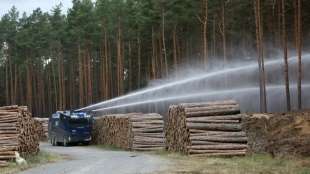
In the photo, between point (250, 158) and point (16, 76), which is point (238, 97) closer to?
point (250, 158)

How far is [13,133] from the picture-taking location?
24.8 m

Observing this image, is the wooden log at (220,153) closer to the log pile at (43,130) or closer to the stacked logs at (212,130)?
the stacked logs at (212,130)

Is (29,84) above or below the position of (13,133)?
above

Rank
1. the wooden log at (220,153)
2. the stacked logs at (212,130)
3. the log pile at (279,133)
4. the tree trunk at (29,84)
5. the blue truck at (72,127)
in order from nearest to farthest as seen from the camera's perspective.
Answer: the log pile at (279,133), the wooden log at (220,153), the stacked logs at (212,130), the blue truck at (72,127), the tree trunk at (29,84)

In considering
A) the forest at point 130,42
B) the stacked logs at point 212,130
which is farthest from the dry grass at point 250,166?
the forest at point 130,42

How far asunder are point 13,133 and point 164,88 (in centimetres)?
1798

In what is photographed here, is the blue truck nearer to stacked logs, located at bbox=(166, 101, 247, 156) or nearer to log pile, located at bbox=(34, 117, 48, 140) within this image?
log pile, located at bbox=(34, 117, 48, 140)

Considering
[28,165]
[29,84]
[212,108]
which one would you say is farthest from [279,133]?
[29,84]

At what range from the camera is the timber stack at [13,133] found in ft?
75.7

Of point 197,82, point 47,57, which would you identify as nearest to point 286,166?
point 197,82

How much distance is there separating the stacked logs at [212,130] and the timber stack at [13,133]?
7389 mm

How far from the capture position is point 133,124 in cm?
3588

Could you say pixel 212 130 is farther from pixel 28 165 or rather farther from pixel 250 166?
pixel 28 165

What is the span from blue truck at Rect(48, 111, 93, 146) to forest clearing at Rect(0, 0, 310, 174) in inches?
3.4
